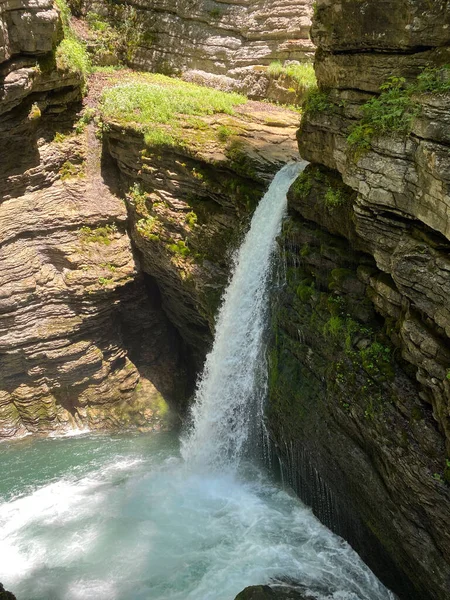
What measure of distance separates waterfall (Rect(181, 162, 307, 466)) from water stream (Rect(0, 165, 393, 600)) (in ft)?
0.10

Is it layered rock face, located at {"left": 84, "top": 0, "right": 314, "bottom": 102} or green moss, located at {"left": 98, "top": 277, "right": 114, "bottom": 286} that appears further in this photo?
layered rock face, located at {"left": 84, "top": 0, "right": 314, "bottom": 102}

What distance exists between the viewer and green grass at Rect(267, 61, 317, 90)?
639 inches

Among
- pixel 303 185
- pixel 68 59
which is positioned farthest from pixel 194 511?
pixel 68 59

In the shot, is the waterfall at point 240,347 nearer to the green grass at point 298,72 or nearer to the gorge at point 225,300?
the gorge at point 225,300

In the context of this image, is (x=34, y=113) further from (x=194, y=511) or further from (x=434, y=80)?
(x=194, y=511)

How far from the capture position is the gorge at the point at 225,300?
284 inches

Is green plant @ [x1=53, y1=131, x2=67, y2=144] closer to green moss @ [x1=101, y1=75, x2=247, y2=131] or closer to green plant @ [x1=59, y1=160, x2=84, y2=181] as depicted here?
green plant @ [x1=59, y1=160, x2=84, y2=181]

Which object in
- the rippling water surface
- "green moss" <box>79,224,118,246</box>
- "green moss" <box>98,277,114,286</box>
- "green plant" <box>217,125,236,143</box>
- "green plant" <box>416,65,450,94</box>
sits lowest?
the rippling water surface

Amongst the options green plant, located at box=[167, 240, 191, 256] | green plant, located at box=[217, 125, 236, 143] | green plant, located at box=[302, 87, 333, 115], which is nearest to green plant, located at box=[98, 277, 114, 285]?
green plant, located at box=[167, 240, 191, 256]

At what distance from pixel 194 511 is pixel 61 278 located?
25.5ft

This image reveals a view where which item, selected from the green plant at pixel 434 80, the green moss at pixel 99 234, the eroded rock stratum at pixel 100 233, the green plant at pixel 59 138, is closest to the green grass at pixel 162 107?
the eroded rock stratum at pixel 100 233

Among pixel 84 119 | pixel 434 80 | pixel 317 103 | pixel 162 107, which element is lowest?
pixel 84 119

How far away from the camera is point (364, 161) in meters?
7.30

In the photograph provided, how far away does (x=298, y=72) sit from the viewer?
1655cm
